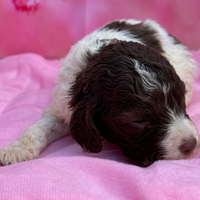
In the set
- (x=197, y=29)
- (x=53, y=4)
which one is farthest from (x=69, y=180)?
(x=197, y=29)

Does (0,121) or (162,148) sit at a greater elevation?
(162,148)

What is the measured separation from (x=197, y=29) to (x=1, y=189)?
5.16m

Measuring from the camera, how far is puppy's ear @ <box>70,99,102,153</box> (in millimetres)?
2439

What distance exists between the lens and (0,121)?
349 cm

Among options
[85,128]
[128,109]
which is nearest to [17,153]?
[85,128]

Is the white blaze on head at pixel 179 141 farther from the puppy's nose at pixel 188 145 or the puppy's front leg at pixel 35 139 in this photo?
the puppy's front leg at pixel 35 139

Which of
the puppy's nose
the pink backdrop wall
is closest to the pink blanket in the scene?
the puppy's nose

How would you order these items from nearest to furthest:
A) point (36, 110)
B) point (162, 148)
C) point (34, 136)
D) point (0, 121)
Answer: point (162, 148), point (34, 136), point (0, 121), point (36, 110)

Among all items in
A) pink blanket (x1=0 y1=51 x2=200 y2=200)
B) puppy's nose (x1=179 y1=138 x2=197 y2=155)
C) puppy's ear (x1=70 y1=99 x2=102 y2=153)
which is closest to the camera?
pink blanket (x1=0 y1=51 x2=200 y2=200)

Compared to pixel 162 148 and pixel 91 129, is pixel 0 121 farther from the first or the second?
pixel 162 148

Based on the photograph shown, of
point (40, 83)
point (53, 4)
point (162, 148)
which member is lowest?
point (40, 83)

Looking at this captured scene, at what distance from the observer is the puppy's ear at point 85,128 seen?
2.44 meters

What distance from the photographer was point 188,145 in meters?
2.21

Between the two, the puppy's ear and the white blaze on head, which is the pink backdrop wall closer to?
the puppy's ear
